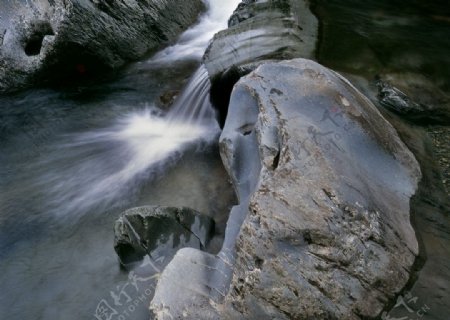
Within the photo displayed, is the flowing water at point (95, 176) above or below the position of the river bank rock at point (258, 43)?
below

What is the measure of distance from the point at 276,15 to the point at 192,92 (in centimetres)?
175

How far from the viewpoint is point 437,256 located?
3.59m

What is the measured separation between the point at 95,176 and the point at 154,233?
189cm

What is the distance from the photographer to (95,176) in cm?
575

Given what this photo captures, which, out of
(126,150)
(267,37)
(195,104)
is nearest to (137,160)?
(126,150)

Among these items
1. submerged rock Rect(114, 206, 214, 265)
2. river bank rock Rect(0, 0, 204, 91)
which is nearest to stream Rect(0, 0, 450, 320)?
submerged rock Rect(114, 206, 214, 265)

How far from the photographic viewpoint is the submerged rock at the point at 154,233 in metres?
4.20

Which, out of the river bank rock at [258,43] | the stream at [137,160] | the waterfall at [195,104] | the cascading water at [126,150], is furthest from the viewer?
the waterfall at [195,104]

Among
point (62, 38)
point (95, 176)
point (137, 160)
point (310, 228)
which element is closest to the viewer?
point (310, 228)

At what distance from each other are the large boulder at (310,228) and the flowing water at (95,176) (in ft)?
3.04

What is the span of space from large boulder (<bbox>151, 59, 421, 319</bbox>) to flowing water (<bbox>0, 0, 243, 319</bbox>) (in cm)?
93

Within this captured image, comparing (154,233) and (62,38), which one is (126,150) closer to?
(154,233)

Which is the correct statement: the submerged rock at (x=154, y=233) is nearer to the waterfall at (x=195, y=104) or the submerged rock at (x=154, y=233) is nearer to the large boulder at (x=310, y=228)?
the large boulder at (x=310, y=228)

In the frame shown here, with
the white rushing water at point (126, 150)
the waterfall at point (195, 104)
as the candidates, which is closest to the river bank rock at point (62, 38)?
the white rushing water at point (126, 150)
